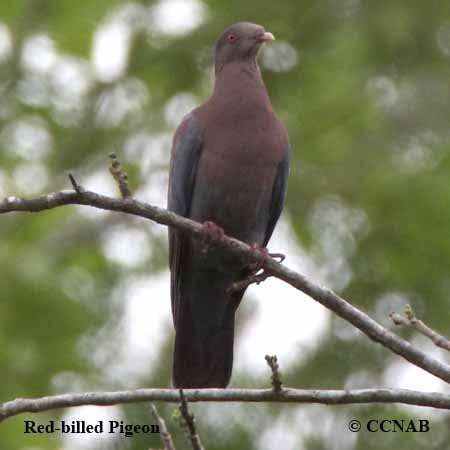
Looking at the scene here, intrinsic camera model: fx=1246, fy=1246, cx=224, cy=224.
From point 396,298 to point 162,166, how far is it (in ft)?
8.89

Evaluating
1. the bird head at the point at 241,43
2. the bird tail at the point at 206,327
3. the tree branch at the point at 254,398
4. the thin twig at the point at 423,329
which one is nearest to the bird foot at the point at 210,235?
the tree branch at the point at 254,398

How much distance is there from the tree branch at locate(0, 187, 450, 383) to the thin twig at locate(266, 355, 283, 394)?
395 mm

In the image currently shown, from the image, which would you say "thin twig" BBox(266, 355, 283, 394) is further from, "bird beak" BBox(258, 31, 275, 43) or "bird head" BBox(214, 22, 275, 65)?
"bird beak" BBox(258, 31, 275, 43)

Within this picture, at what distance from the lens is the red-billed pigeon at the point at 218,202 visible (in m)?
6.49

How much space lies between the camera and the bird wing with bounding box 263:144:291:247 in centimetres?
668

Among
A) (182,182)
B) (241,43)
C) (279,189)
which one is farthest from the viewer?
(241,43)

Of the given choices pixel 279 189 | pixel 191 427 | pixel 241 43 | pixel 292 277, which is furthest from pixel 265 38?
pixel 191 427

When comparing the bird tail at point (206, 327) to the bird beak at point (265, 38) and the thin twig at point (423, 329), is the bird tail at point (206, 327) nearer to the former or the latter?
the bird beak at point (265, 38)

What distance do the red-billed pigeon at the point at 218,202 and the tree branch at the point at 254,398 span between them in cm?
154

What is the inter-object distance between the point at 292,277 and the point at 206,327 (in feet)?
5.11

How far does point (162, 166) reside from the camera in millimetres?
10336

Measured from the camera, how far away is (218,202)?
649cm

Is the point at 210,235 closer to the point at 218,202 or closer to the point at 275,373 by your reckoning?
the point at 275,373

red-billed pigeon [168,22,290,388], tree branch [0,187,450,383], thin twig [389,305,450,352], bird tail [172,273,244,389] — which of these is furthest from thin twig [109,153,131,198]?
bird tail [172,273,244,389]
